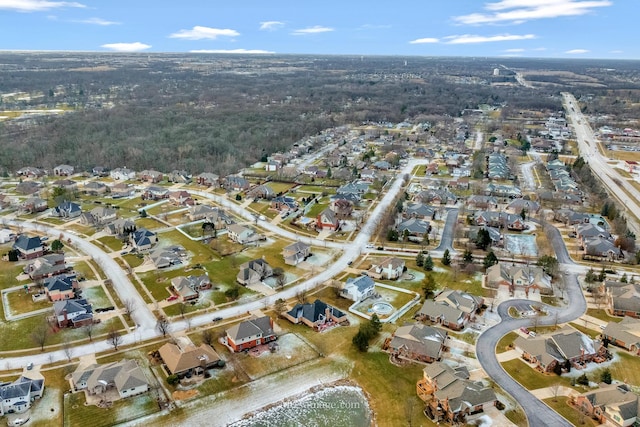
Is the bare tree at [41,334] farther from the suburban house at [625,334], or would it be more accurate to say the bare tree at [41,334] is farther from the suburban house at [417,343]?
the suburban house at [625,334]

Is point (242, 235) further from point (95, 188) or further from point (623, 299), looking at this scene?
point (623, 299)

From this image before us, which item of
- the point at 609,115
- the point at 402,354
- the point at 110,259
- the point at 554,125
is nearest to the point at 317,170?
the point at 110,259

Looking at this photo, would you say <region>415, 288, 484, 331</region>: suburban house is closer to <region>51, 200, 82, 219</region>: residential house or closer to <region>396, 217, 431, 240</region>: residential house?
<region>396, 217, 431, 240</region>: residential house

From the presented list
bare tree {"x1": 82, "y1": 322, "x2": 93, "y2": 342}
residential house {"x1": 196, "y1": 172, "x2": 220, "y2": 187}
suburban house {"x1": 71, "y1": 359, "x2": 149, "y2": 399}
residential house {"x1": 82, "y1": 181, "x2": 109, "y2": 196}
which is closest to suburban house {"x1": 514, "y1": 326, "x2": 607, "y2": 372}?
suburban house {"x1": 71, "y1": 359, "x2": 149, "y2": 399}

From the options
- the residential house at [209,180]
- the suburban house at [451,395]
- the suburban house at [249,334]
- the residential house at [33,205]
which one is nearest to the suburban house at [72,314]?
the suburban house at [249,334]

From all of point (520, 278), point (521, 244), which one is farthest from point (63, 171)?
point (520, 278)
